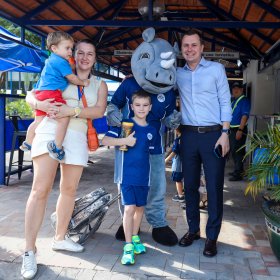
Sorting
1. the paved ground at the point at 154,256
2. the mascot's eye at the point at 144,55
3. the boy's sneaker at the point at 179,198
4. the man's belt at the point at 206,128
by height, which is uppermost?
the mascot's eye at the point at 144,55

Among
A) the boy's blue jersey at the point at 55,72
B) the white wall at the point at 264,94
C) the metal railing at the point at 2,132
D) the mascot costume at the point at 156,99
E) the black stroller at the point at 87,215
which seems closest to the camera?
the boy's blue jersey at the point at 55,72

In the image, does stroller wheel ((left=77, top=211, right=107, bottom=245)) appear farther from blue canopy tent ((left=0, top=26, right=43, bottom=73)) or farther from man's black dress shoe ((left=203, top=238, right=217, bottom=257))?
blue canopy tent ((left=0, top=26, right=43, bottom=73))

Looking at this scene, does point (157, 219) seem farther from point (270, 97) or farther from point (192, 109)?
point (270, 97)

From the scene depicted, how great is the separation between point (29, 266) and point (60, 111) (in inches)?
47.0

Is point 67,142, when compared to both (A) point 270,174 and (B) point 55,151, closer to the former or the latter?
(B) point 55,151

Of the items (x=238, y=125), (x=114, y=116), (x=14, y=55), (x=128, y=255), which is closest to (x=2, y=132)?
(x=14, y=55)

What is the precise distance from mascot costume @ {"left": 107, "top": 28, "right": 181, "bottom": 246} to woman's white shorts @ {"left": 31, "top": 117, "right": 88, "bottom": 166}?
343 mm

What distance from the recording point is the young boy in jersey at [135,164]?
319 centimetres

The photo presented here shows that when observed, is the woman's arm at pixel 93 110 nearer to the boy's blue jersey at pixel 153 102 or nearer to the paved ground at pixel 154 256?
the boy's blue jersey at pixel 153 102

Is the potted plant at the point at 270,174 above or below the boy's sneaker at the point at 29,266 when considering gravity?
above

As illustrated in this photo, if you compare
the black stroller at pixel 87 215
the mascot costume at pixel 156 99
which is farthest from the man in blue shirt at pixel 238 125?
the black stroller at pixel 87 215

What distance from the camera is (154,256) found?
3.36m

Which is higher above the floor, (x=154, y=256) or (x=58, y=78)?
(x=58, y=78)

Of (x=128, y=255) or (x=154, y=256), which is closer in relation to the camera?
(x=128, y=255)
